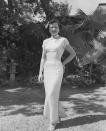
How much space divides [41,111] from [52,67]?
219 centimetres

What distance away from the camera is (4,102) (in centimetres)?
834

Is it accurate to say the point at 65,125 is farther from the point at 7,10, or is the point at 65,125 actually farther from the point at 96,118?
the point at 7,10

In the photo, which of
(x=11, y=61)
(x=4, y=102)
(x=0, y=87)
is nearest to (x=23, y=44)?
(x=11, y=61)

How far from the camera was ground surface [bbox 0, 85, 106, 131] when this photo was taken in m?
5.44

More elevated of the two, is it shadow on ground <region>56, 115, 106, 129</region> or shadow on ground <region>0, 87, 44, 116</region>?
shadow on ground <region>56, 115, 106, 129</region>

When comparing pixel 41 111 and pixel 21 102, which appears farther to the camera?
pixel 21 102

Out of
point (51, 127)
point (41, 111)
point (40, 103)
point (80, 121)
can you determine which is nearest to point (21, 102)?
point (40, 103)

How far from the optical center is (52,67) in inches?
196

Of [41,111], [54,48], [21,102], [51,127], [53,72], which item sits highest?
[54,48]

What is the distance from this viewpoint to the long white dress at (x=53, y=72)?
16.2ft

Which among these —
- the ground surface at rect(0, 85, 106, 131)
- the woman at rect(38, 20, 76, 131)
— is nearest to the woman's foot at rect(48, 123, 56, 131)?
the woman at rect(38, 20, 76, 131)

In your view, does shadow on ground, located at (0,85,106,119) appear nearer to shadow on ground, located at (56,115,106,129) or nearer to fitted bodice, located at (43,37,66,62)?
shadow on ground, located at (56,115,106,129)

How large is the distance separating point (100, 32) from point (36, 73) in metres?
4.07

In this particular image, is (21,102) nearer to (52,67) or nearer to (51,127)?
(51,127)
